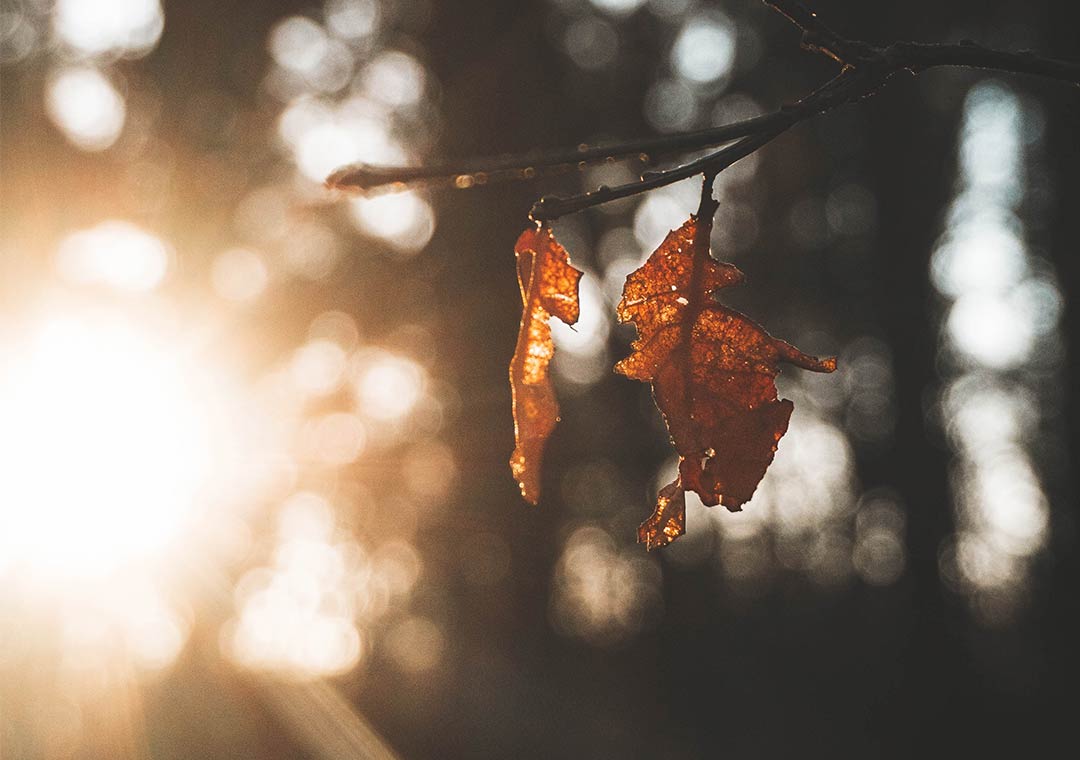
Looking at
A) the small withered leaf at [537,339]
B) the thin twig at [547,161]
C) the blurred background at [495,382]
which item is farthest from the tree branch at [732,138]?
the blurred background at [495,382]

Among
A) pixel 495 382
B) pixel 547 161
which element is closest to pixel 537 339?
pixel 547 161

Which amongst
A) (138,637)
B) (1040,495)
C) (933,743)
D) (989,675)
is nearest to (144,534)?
(138,637)

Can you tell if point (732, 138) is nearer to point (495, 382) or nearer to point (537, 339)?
point (537, 339)

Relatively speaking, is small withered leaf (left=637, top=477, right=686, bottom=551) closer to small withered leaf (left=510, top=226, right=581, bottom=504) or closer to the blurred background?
small withered leaf (left=510, top=226, right=581, bottom=504)

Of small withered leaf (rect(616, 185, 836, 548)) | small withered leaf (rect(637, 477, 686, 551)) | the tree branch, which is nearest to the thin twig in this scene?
the tree branch

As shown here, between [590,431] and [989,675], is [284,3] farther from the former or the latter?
[989,675]
